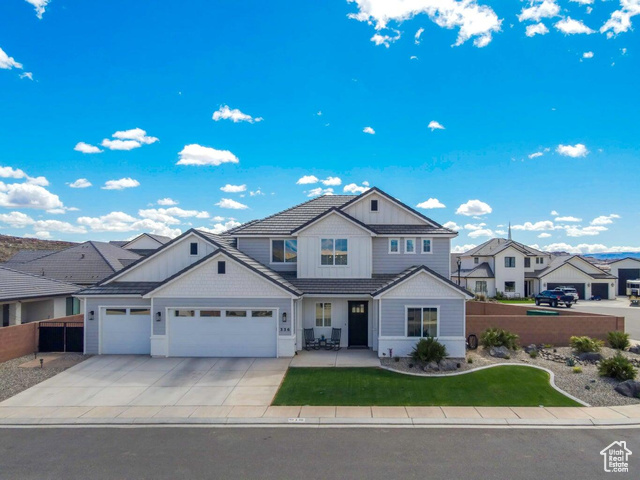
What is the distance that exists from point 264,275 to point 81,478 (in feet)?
34.1

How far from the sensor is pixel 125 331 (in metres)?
19.2

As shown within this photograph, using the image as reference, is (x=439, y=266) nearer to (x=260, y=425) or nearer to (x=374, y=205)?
(x=374, y=205)

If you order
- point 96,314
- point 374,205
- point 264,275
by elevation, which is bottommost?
point 96,314

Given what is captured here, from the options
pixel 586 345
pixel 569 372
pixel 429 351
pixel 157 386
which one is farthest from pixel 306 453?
pixel 586 345

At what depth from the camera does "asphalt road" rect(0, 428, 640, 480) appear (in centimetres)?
891

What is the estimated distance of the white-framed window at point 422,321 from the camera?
18.5m

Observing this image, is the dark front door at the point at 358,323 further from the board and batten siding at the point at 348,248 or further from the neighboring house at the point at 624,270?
the neighboring house at the point at 624,270

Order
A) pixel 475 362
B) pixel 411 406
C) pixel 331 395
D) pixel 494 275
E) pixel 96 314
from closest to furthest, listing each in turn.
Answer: pixel 411 406 → pixel 331 395 → pixel 475 362 → pixel 96 314 → pixel 494 275

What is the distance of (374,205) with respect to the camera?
2228 cm

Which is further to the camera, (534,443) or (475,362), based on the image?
(475,362)

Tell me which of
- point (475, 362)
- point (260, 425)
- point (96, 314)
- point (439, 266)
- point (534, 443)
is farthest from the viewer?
point (439, 266)

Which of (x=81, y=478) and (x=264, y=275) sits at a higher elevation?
(x=264, y=275)

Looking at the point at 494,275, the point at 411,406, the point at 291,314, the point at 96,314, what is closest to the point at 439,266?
the point at 291,314

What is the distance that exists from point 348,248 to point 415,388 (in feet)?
26.1
